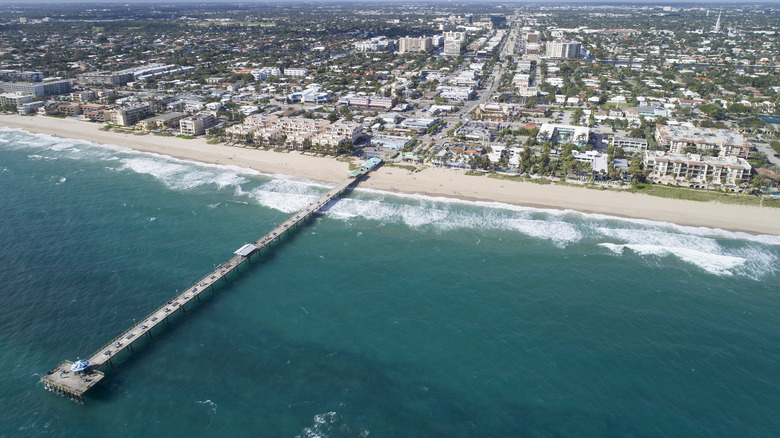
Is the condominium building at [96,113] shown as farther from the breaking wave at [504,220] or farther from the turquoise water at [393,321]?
the turquoise water at [393,321]

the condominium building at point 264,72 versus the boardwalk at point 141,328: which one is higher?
the condominium building at point 264,72

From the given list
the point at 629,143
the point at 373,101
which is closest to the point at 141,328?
the point at 629,143

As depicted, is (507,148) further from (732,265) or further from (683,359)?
(683,359)

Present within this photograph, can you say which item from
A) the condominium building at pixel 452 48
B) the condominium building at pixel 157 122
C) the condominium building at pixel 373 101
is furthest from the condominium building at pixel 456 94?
the condominium building at pixel 452 48

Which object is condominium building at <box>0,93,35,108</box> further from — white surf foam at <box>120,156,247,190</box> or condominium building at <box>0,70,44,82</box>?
white surf foam at <box>120,156,247,190</box>

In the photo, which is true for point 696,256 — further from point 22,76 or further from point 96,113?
point 22,76

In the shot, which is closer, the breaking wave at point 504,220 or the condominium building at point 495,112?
the breaking wave at point 504,220

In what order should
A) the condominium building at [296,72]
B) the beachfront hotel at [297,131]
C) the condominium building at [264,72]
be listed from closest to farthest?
the beachfront hotel at [297,131] → the condominium building at [264,72] → the condominium building at [296,72]
